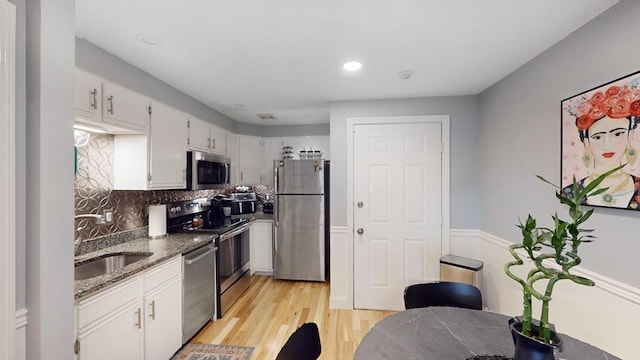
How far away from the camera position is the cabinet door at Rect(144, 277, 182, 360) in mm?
1819

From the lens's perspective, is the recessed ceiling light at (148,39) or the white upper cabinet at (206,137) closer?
the recessed ceiling light at (148,39)

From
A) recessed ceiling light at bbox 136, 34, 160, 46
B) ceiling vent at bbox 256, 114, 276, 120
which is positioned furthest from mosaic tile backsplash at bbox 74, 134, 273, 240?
ceiling vent at bbox 256, 114, 276, 120

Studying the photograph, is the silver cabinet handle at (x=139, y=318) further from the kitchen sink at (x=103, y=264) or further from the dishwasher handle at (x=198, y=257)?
the dishwasher handle at (x=198, y=257)

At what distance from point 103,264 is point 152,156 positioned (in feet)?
2.93

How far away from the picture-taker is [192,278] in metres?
2.27

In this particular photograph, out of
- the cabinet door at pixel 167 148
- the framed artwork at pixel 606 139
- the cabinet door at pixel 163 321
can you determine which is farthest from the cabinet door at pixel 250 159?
the framed artwork at pixel 606 139

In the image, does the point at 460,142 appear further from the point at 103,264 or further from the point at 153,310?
the point at 103,264

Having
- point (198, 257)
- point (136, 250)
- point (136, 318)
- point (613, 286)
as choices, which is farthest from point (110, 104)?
point (613, 286)

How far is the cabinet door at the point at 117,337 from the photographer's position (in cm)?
141

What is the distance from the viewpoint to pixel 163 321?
6.42 ft

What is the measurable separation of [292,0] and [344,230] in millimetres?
2254
